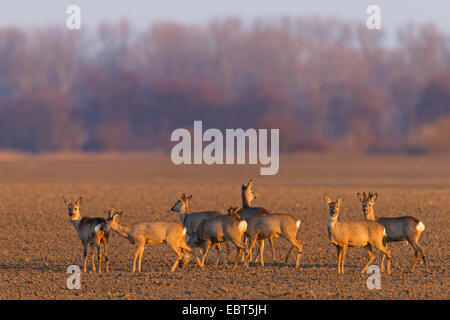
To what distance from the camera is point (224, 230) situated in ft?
51.3

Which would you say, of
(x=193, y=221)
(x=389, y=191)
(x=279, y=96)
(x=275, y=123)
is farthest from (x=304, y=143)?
(x=193, y=221)

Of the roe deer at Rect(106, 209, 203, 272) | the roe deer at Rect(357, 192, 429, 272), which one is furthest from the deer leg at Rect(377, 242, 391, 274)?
the roe deer at Rect(106, 209, 203, 272)

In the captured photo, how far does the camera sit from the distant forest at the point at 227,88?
3285 inches

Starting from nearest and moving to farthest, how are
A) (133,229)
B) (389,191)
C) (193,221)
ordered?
(133,229), (193,221), (389,191)

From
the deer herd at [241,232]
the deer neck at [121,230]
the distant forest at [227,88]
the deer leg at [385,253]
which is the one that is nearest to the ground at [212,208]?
the deer leg at [385,253]

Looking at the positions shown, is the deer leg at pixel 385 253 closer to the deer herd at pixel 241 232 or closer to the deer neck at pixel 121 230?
the deer herd at pixel 241 232

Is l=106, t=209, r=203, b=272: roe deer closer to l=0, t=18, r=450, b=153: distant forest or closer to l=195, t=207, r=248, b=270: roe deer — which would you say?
l=195, t=207, r=248, b=270: roe deer

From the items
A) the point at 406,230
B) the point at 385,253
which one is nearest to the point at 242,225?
the point at 385,253

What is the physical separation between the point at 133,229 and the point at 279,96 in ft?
249

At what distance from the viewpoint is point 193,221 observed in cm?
1662

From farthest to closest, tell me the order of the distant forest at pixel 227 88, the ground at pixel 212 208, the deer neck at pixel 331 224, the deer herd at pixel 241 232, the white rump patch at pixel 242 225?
1. the distant forest at pixel 227 88
2. the white rump patch at pixel 242 225
3. the deer herd at pixel 241 232
4. the deer neck at pixel 331 224
5. the ground at pixel 212 208

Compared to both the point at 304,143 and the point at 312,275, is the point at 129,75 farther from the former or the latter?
the point at 312,275

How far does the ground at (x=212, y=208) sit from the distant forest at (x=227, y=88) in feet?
87.7

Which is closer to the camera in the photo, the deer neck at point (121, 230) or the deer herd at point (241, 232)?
the deer herd at point (241, 232)
